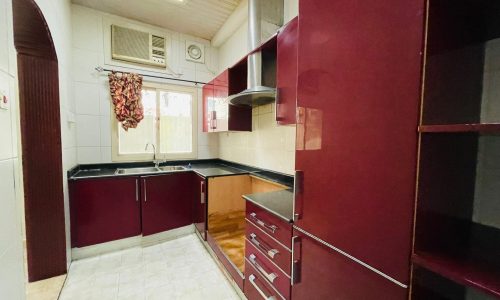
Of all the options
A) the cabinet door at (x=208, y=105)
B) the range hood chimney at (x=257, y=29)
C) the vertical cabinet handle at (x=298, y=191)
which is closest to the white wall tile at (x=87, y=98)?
the cabinet door at (x=208, y=105)

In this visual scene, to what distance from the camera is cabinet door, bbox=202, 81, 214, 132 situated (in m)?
2.86

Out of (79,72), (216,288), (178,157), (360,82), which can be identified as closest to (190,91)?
(178,157)

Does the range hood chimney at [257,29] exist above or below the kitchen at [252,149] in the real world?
above

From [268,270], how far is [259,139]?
1.47 meters

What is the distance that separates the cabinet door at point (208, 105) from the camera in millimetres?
2855

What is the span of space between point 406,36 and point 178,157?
9.84 feet

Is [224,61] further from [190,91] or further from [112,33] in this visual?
[112,33]

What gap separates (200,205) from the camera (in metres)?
2.50

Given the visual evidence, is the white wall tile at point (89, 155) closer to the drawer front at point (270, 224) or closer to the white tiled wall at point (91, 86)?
the white tiled wall at point (91, 86)

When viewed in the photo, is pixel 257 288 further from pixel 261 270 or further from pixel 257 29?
pixel 257 29

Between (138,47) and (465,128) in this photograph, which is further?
(138,47)

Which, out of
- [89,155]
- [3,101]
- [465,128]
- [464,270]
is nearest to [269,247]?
[464,270]

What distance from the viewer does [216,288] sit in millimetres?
1818

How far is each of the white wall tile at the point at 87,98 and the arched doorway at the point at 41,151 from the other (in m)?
0.79
